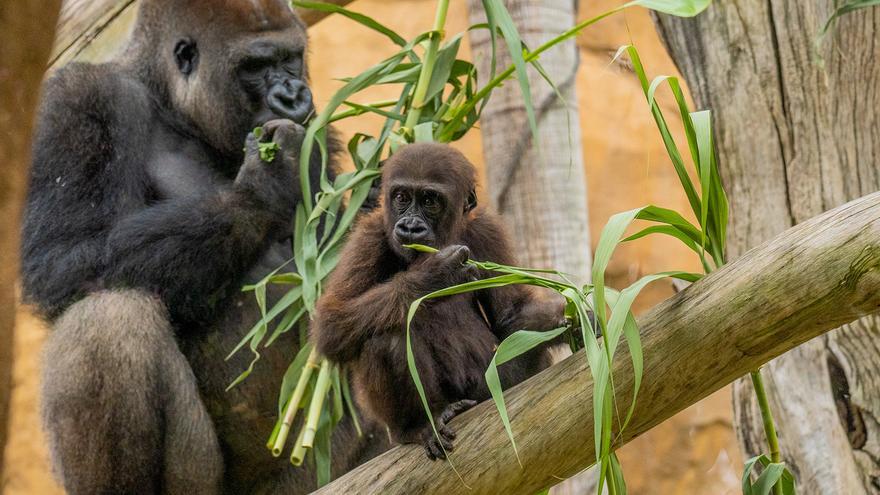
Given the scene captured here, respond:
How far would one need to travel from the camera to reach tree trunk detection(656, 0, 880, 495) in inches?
131

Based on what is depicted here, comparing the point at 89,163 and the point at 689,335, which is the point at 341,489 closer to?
the point at 689,335

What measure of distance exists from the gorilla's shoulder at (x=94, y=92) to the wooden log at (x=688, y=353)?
1.68 m

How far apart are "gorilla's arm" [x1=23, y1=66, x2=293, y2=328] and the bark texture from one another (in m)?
1.20

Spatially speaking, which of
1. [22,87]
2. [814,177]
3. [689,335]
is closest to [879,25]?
[814,177]

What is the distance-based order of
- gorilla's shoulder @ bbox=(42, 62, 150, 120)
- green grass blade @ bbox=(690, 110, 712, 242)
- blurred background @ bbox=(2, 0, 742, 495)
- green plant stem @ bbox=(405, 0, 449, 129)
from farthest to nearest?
blurred background @ bbox=(2, 0, 742, 495) → gorilla's shoulder @ bbox=(42, 62, 150, 120) → green plant stem @ bbox=(405, 0, 449, 129) → green grass blade @ bbox=(690, 110, 712, 242)

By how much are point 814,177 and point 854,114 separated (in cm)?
22

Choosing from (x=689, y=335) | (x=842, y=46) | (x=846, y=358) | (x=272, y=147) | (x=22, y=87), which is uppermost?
(x=22, y=87)

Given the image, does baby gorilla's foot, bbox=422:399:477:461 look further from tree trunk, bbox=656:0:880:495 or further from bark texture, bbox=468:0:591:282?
bark texture, bbox=468:0:591:282

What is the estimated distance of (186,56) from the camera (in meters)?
3.78

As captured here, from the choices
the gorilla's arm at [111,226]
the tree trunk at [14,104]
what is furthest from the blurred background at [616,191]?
the tree trunk at [14,104]

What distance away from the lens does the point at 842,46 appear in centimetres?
344

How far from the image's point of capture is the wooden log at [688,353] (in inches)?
78.6

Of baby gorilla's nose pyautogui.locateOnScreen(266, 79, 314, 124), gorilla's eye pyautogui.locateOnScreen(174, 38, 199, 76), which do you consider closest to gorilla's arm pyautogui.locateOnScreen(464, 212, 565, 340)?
baby gorilla's nose pyautogui.locateOnScreen(266, 79, 314, 124)

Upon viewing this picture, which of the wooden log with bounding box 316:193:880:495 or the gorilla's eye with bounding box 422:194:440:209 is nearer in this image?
the wooden log with bounding box 316:193:880:495
